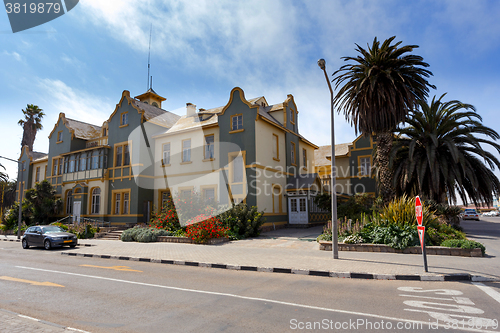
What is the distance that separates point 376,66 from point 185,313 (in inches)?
709

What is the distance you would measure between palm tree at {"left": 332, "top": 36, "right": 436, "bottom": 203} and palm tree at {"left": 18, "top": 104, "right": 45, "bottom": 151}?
40801 mm

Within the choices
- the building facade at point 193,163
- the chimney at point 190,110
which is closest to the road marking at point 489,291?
the building facade at point 193,163

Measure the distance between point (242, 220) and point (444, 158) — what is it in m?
13.2

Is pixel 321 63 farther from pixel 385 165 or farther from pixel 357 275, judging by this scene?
pixel 385 165

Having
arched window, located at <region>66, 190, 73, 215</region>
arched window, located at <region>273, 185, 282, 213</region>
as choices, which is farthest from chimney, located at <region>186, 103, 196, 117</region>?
arched window, located at <region>66, 190, 73, 215</region>

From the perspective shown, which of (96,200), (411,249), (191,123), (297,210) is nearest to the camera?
(411,249)

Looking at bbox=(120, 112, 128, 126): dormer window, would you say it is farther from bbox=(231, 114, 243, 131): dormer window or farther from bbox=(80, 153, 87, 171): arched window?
bbox=(231, 114, 243, 131): dormer window

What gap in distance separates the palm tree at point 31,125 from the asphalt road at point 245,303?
129 feet

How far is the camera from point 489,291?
22.8 ft

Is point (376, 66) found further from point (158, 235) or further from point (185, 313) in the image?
point (185, 313)

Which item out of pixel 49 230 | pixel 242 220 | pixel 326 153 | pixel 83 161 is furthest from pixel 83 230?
pixel 326 153

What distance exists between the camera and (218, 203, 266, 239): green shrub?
19000 mm

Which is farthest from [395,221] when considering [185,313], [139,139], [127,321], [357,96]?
[139,139]

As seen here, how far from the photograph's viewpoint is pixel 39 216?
31.1m
